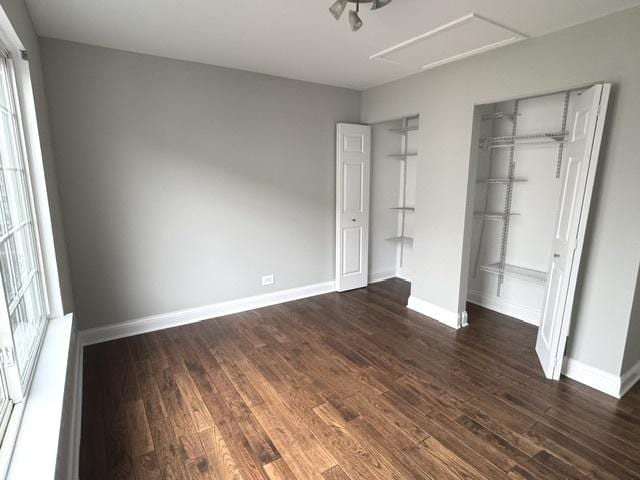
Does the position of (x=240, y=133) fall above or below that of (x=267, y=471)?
above

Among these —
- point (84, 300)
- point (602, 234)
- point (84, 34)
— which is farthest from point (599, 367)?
point (84, 34)

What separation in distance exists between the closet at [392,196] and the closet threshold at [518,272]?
121 cm

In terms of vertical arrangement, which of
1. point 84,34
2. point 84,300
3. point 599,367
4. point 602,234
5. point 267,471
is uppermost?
point 84,34

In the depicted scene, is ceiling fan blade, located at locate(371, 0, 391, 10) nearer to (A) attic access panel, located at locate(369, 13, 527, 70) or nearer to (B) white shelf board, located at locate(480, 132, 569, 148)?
(A) attic access panel, located at locate(369, 13, 527, 70)

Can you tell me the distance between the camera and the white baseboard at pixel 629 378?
2430 mm

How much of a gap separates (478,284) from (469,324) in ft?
2.28

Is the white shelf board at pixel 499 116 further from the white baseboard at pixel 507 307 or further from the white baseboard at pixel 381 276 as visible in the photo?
the white baseboard at pixel 381 276

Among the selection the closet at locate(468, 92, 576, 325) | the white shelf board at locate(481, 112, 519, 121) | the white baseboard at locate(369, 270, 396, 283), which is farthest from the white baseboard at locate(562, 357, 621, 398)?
the white baseboard at locate(369, 270, 396, 283)

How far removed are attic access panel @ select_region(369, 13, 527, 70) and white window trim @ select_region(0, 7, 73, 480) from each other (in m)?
2.51

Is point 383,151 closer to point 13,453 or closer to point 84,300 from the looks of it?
point 84,300

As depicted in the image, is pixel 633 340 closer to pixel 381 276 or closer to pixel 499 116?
pixel 499 116

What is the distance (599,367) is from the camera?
2488mm

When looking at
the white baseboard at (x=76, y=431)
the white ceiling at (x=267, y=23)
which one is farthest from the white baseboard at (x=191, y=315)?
the white ceiling at (x=267, y=23)

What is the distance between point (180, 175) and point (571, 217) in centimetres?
325
